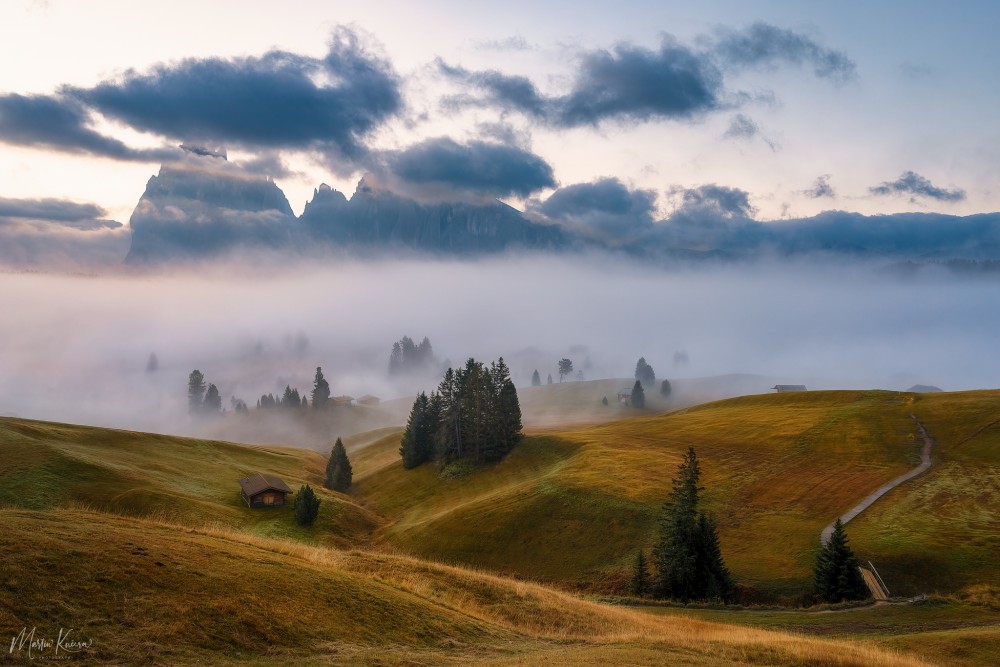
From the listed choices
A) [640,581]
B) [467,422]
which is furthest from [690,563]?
[467,422]

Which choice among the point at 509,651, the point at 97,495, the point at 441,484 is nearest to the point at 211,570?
the point at 509,651

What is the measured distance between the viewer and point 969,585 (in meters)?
46.0

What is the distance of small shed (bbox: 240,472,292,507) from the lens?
2975 inches

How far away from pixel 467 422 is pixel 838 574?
6741 centimetres

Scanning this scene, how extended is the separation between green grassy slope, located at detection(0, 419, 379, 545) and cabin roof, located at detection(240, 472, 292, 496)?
5.81 feet

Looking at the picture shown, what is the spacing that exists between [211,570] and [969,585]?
173ft

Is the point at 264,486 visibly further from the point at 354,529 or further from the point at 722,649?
the point at 722,649

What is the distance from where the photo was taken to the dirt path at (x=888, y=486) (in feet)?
189

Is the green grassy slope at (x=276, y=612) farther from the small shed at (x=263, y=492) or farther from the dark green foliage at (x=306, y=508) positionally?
the small shed at (x=263, y=492)

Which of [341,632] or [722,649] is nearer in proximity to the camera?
[341,632]

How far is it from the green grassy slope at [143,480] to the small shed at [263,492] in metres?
1.55

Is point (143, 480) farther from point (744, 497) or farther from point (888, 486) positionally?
point (888, 486)

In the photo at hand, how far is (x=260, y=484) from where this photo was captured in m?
77.6

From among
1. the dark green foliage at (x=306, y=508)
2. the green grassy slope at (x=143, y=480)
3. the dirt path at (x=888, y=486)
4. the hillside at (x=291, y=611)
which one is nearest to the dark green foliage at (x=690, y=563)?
the dirt path at (x=888, y=486)
